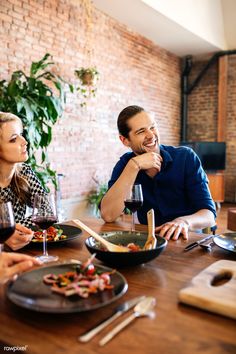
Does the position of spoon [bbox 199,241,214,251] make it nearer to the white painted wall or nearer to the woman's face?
the woman's face

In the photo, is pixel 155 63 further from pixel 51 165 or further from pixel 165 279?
pixel 165 279

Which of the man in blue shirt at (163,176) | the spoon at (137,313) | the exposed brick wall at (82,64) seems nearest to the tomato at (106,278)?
the spoon at (137,313)

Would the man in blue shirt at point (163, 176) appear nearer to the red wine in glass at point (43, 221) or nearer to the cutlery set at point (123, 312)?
the red wine in glass at point (43, 221)

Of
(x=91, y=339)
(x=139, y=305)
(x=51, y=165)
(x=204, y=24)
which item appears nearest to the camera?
(x=91, y=339)

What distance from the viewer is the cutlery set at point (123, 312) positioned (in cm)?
68

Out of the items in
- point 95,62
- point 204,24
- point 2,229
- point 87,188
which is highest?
point 204,24

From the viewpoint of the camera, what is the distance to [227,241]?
4.44ft

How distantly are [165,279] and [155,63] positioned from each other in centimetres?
621

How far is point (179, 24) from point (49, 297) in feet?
18.4

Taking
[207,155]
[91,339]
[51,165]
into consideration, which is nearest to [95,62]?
[51,165]

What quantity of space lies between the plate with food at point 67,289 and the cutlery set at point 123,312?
31mm

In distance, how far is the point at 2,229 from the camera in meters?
1.01

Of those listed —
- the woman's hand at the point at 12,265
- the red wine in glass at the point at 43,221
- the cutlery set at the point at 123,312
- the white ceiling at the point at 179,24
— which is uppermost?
the white ceiling at the point at 179,24

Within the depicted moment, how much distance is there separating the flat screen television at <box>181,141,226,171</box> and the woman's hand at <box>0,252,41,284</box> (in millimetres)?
6097
